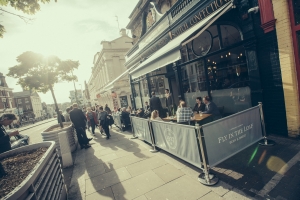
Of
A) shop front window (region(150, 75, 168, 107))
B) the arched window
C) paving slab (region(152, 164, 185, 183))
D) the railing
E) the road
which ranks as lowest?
the road

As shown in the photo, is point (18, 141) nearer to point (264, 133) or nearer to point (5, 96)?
point (264, 133)

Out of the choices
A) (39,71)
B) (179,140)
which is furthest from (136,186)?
(39,71)

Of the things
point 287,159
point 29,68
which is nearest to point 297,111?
point 287,159

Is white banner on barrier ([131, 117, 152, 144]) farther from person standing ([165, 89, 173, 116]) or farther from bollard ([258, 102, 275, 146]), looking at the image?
bollard ([258, 102, 275, 146])

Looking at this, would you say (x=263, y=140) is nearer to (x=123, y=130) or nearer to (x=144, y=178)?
(x=144, y=178)

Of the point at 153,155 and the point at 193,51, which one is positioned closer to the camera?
the point at 153,155

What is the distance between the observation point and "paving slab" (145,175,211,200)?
3035 mm

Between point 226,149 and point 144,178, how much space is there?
211 centimetres

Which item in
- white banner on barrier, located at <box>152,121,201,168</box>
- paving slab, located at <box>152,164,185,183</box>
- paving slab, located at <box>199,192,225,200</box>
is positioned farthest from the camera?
paving slab, located at <box>152,164,185,183</box>

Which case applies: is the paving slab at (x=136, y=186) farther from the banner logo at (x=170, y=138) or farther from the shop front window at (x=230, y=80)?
the shop front window at (x=230, y=80)

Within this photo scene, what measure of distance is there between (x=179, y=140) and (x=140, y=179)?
1.39m

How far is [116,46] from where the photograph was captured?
941 inches

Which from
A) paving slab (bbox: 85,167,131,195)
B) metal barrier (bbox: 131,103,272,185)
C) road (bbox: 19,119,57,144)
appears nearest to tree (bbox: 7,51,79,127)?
paving slab (bbox: 85,167,131,195)

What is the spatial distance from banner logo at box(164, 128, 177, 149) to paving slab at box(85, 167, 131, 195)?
1.42 meters
